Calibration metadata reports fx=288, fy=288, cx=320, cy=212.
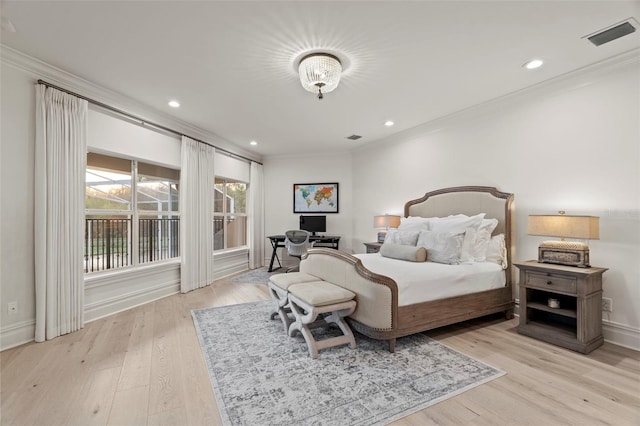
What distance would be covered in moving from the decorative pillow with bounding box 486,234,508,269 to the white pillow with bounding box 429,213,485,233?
25cm

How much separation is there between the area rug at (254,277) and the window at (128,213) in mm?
1170

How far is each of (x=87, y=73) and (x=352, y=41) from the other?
103 inches

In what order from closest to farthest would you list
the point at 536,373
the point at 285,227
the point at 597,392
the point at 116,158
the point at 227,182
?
the point at 597,392
the point at 536,373
the point at 116,158
the point at 227,182
the point at 285,227

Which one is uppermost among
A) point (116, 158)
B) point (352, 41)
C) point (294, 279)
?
point (352, 41)

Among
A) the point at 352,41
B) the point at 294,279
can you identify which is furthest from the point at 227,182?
the point at 352,41

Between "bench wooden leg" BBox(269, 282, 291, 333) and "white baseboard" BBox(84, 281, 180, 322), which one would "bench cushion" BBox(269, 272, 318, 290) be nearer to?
"bench wooden leg" BBox(269, 282, 291, 333)

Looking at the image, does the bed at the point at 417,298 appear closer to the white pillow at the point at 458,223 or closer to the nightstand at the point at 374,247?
the white pillow at the point at 458,223

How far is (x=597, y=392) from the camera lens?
185cm

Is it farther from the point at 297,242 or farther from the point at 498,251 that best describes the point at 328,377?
the point at 297,242

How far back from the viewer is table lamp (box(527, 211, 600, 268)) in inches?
96.4

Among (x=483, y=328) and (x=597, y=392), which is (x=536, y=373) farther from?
(x=483, y=328)

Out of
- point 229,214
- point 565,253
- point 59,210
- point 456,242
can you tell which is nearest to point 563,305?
point 565,253

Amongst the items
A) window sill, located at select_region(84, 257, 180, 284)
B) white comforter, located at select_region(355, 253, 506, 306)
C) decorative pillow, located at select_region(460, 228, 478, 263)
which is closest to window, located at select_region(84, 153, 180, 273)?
window sill, located at select_region(84, 257, 180, 284)

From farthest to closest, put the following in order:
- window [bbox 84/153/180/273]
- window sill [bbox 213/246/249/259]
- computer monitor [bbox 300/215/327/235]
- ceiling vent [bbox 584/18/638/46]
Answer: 1. computer monitor [bbox 300/215/327/235]
2. window sill [bbox 213/246/249/259]
3. window [bbox 84/153/180/273]
4. ceiling vent [bbox 584/18/638/46]
